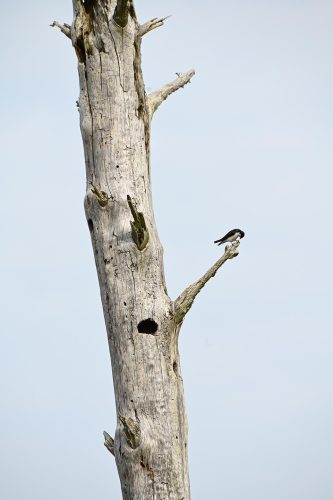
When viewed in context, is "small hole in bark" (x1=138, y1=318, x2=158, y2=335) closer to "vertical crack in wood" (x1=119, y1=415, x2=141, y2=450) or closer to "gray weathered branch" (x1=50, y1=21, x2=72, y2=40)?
"vertical crack in wood" (x1=119, y1=415, x2=141, y2=450)

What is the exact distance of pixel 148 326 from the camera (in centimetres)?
654

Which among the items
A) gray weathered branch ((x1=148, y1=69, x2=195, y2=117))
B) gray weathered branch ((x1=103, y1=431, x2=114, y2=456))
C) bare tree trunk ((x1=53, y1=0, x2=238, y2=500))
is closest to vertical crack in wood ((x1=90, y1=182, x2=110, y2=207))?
bare tree trunk ((x1=53, y1=0, x2=238, y2=500))

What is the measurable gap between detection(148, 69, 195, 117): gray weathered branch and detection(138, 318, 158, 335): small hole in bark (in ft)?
5.55

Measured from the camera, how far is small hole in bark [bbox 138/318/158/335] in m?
6.51

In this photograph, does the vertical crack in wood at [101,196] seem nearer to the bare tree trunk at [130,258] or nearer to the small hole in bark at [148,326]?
the bare tree trunk at [130,258]

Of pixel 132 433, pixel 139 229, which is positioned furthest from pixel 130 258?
pixel 132 433

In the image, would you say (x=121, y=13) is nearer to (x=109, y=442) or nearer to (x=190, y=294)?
(x=190, y=294)

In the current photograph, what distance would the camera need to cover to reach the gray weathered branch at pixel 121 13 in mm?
6781

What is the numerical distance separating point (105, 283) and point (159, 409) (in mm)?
1012

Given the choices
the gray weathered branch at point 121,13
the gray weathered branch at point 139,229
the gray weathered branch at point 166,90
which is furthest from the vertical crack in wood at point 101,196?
the gray weathered branch at point 121,13

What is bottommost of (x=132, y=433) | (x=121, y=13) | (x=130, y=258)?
(x=132, y=433)

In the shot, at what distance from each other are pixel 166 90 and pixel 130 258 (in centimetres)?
160

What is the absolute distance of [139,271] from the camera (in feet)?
21.6

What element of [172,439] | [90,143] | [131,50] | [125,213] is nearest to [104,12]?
[131,50]
